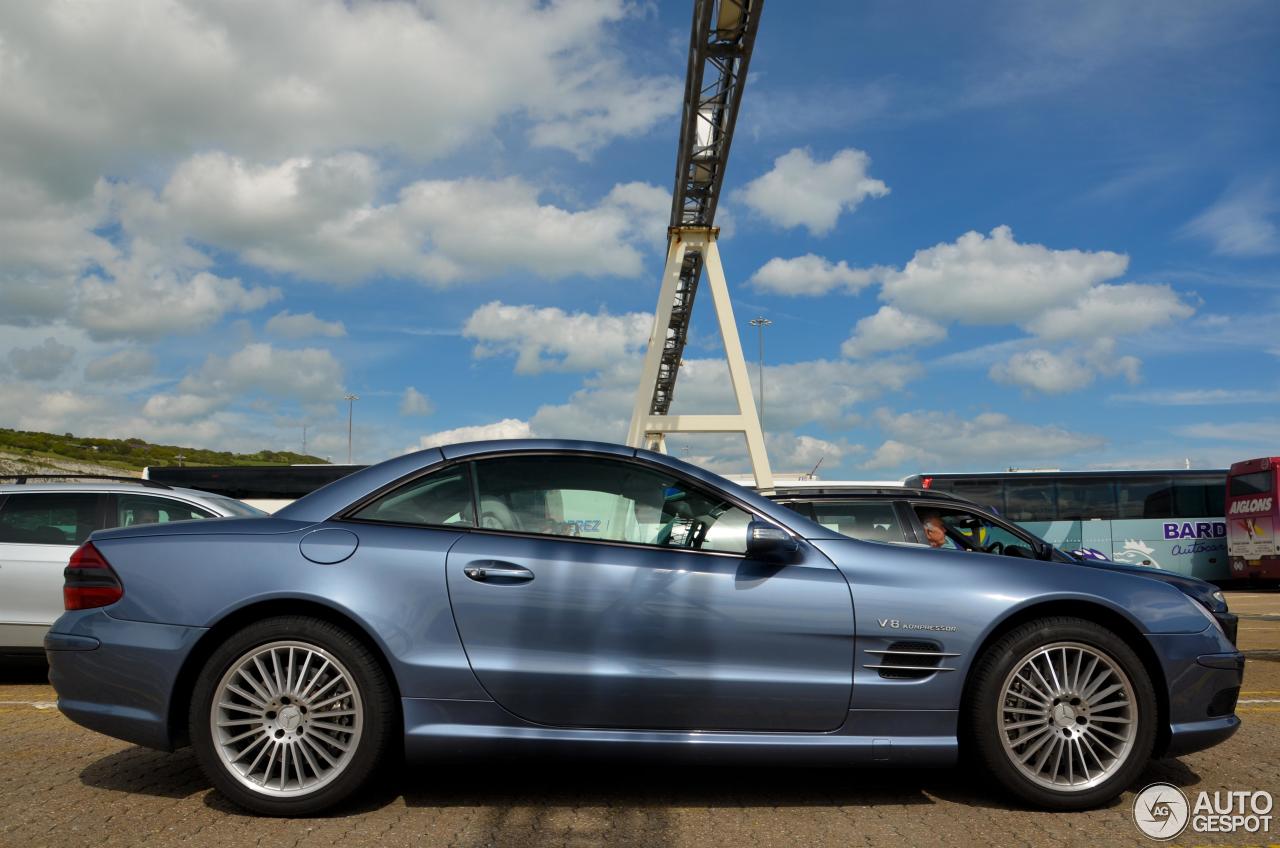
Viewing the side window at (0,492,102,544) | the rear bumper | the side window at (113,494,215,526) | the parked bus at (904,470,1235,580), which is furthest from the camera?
the parked bus at (904,470,1235,580)

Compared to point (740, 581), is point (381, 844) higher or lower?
lower

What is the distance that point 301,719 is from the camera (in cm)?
360

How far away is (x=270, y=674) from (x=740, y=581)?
1814 millimetres

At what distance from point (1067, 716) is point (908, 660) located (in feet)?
2.23

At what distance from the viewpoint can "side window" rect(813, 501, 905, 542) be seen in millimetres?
7227

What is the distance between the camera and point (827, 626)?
11.9 ft

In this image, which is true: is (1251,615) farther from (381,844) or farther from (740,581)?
(381,844)

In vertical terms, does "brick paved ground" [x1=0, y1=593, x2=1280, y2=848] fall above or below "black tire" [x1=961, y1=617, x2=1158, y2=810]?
below

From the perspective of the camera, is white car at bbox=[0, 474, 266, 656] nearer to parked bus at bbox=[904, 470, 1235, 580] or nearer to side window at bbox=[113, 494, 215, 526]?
side window at bbox=[113, 494, 215, 526]

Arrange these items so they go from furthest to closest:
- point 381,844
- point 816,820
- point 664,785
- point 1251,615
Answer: point 1251,615 → point 664,785 → point 816,820 → point 381,844

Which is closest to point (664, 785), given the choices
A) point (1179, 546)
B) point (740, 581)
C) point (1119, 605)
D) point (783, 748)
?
point (783, 748)

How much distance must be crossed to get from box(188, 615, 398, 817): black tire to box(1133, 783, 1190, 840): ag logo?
9.25 ft

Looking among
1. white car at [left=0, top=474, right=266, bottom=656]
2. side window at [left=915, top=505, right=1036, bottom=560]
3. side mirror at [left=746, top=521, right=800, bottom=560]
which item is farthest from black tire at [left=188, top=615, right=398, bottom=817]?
side window at [left=915, top=505, right=1036, bottom=560]

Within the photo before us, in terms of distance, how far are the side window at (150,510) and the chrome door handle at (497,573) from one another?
459 cm
